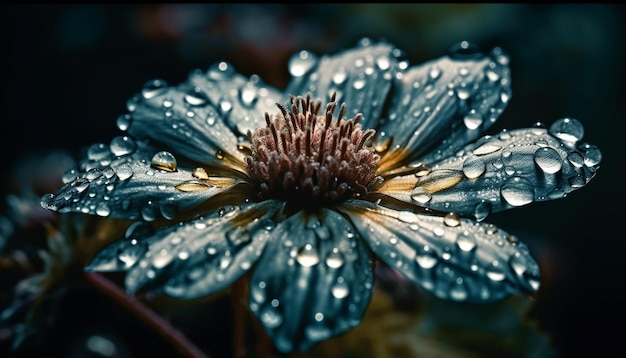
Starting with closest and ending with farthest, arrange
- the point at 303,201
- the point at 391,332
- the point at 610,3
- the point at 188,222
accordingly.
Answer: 1. the point at 188,222
2. the point at 303,201
3. the point at 391,332
4. the point at 610,3

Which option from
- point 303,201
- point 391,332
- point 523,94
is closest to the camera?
point 303,201

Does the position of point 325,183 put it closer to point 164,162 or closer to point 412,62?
point 164,162

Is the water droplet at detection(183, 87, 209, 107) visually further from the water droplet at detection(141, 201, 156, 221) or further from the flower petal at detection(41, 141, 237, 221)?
the water droplet at detection(141, 201, 156, 221)

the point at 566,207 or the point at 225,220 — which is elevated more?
the point at 225,220

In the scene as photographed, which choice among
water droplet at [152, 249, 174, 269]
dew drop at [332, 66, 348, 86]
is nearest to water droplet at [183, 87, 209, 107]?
dew drop at [332, 66, 348, 86]

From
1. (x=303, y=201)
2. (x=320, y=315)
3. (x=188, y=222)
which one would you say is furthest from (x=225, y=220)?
(x=320, y=315)

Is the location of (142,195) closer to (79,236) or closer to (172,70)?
(79,236)

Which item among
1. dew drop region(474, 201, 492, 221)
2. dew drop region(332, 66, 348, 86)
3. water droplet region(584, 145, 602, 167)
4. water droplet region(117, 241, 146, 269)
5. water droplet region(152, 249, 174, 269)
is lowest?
dew drop region(474, 201, 492, 221)

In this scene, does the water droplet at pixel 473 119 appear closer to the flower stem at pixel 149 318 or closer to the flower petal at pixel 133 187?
the flower petal at pixel 133 187
